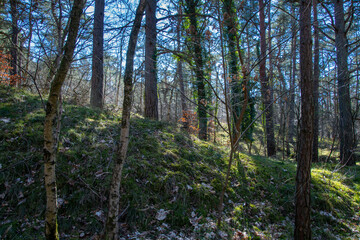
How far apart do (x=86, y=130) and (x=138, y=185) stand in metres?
1.96

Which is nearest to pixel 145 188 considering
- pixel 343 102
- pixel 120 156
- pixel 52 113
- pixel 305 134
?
pixel 120 156

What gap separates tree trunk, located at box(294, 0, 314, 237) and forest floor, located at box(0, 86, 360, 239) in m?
0.43

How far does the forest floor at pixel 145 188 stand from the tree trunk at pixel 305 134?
16.8 inches

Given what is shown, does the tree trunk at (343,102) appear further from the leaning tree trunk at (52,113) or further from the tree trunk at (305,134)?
the leaning tree trunk at (52,113)

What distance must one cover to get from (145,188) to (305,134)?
285 centimetres

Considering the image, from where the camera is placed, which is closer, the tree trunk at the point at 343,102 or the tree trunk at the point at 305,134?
the tree trunk at the point at 305,134

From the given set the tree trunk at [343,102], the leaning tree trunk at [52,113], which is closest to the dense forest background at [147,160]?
the leaning tree trunk at [52,113]

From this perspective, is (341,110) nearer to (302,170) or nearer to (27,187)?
(302,170)

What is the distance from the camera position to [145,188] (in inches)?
138

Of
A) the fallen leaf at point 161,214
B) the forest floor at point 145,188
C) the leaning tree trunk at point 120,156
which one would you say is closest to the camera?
the leaning tree trunk at point 120,156

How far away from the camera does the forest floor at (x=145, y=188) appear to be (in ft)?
9.34

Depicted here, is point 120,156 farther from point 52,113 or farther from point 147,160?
point 147,160

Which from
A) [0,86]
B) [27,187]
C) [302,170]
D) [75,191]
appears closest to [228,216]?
[302,170]

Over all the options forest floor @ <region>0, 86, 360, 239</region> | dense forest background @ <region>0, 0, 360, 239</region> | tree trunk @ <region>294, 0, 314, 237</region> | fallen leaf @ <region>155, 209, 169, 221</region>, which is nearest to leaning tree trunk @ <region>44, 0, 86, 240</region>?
dense forest background @ <region>0, 0, 360, 239</region>
